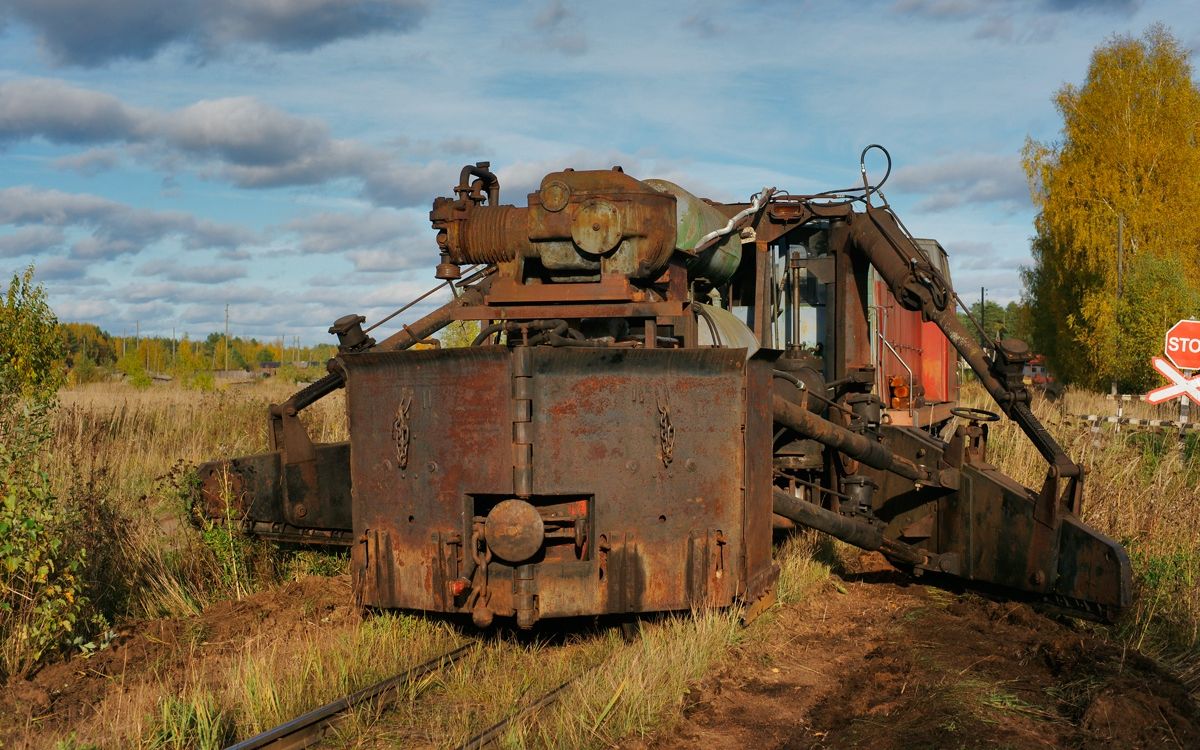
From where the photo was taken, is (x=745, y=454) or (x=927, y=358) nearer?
(x=745, y=454)

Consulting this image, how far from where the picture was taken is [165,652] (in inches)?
273

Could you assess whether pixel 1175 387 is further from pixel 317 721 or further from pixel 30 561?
pixel 30 561

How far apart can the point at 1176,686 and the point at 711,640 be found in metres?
2.40

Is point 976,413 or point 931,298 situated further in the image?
point 976,413

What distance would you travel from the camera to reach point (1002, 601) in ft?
26.9

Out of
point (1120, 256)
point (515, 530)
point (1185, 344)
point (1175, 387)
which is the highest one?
point (1120, 256)

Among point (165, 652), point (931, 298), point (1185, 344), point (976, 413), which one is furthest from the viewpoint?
point (1185, 344)

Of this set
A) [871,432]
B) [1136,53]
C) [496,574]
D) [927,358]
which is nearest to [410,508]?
[496,574]

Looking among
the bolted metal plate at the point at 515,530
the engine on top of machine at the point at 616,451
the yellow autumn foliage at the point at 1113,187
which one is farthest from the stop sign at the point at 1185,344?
the yellow autumn foliage at the point at 1113,187

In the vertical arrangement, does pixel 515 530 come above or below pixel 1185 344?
below

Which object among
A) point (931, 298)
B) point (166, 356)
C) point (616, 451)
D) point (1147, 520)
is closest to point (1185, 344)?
point (1147, 520)

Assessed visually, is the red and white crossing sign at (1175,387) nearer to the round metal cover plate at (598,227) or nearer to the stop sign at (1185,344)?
the stop sign at (1185,344)

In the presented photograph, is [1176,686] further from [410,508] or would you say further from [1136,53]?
[1136,53]

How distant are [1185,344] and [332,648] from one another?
9681mm
